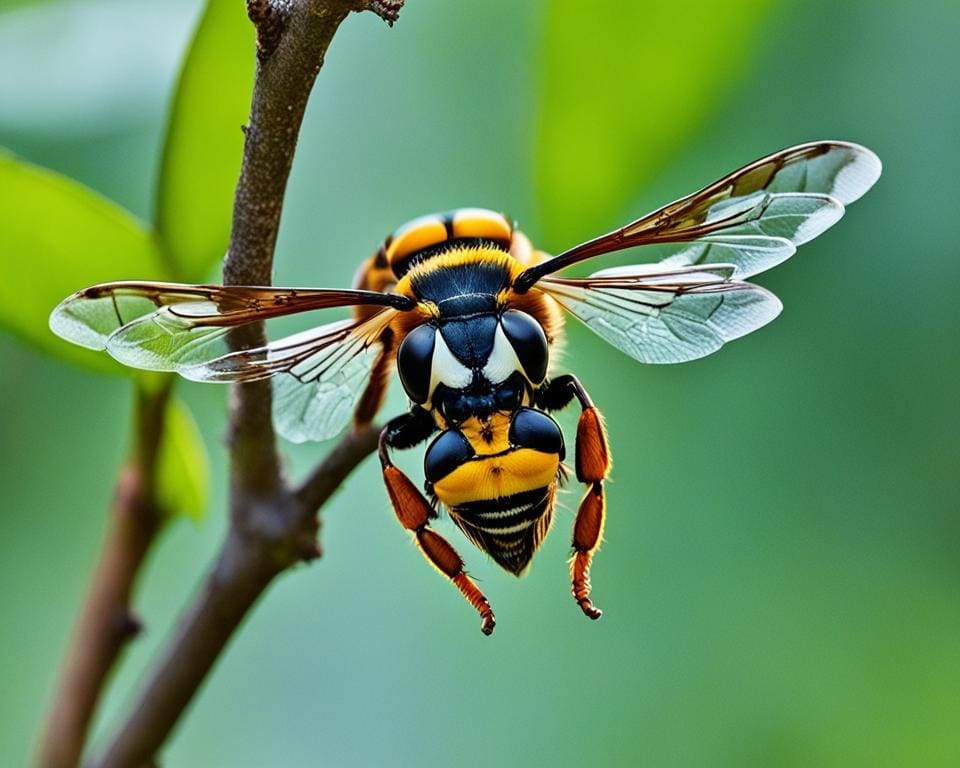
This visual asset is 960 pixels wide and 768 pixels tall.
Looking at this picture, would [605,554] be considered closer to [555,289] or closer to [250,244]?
[555,289]

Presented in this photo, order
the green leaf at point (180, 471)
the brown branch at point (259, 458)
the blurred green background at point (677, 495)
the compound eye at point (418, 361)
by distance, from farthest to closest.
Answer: the blurred green background at point (677, 495)
the green leaf at point (180, 471)
the compound eye at point (418, 361)
the brown branch at point (259, 458)

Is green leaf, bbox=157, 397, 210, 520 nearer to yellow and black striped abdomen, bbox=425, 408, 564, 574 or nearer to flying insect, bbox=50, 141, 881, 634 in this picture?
flying insect, bbox=50, 141, 881, 634

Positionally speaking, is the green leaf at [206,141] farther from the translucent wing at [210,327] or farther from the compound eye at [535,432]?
the compound eye at [535,432]

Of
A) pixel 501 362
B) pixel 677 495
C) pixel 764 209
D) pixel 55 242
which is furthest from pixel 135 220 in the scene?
pixel 677 495

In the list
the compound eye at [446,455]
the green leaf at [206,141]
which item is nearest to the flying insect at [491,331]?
the compound eye at [446,455]

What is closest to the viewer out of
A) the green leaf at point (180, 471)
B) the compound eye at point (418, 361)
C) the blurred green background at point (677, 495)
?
the compound eye at point (418, 361)

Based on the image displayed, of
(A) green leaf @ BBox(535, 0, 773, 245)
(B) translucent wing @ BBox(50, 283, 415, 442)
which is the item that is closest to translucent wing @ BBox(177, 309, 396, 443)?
(B) translucent wing @ BBox(50, 283, 415, 442)
